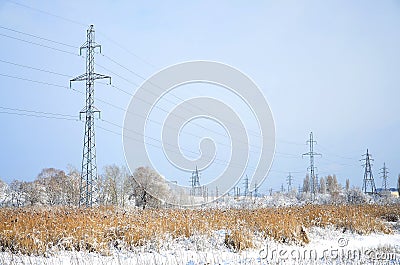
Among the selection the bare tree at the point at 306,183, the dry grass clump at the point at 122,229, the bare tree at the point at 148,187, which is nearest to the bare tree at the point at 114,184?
the bare tree at the point at 148,187

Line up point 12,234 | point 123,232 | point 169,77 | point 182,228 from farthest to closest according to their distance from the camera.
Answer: point 169,77
point 182,228
point 123,232
point 12,234

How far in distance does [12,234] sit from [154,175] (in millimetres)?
23187

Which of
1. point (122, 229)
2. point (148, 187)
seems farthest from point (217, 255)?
point (148, 187)

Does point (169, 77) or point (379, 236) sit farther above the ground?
point (169, 77)

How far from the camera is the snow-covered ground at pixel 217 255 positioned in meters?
7.48

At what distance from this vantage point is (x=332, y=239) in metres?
12.0

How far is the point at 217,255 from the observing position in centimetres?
834

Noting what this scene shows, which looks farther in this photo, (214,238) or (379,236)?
(379,236)

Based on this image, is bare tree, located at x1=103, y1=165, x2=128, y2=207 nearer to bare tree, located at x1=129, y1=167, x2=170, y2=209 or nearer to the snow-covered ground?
bare tree, located at x1=129, y1=167, x2=170, y2=209

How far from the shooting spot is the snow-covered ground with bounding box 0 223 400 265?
748 cm

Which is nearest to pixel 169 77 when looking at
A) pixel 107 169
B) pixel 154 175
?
pixel 154 175

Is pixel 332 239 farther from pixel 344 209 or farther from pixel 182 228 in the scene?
pixel 182 228

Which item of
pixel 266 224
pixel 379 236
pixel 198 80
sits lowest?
pixel 379 236

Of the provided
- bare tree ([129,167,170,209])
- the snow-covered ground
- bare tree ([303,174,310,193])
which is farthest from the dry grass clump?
bare tree ([303,174,310,193])
